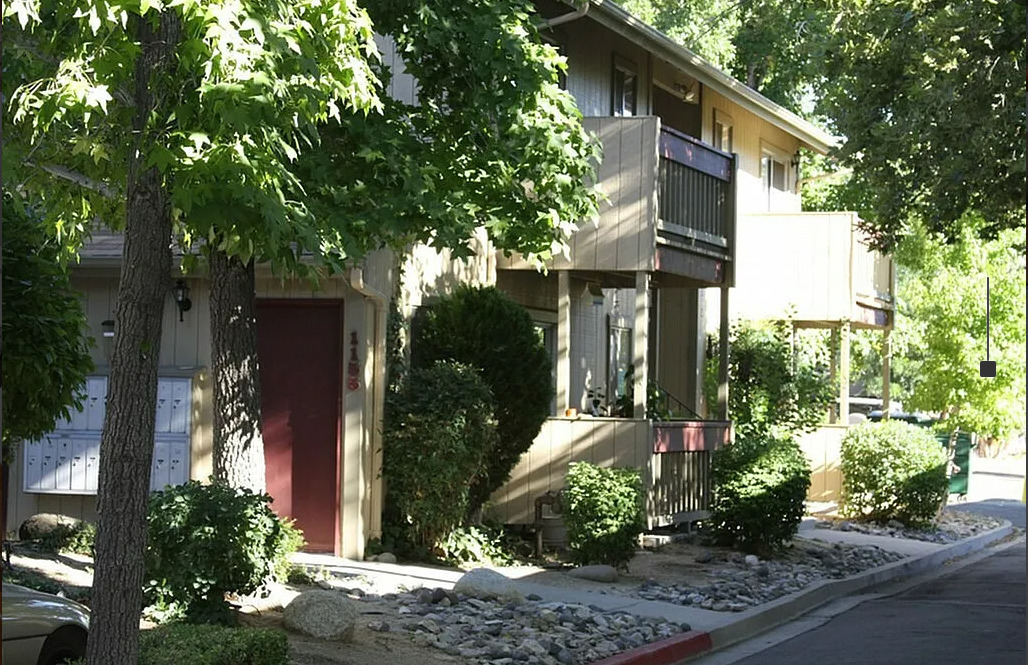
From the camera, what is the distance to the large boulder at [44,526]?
14.4 metres

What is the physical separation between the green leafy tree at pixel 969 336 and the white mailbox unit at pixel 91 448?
18520mm

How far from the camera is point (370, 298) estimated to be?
605 inches

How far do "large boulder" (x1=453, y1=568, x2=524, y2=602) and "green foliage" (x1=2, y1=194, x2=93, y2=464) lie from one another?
14.2 feet

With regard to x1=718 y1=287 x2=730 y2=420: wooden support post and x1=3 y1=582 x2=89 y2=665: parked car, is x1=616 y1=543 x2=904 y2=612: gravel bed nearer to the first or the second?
x1=718 y1=287 x2=730 y2=420: wooden support post

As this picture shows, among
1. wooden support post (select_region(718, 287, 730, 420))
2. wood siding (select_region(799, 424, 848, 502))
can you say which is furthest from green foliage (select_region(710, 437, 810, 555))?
wood siding (select_region(799, 424, 848, 502))

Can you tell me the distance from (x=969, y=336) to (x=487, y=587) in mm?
19326

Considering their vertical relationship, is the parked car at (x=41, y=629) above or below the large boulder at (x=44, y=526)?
above

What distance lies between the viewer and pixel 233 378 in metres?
12.1

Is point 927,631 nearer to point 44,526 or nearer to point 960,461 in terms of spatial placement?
point 44,526

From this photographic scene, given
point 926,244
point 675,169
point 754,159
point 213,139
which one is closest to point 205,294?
point 675,169

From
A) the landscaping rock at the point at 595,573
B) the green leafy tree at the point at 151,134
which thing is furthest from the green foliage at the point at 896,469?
the green leafy tree at the point at 151,134

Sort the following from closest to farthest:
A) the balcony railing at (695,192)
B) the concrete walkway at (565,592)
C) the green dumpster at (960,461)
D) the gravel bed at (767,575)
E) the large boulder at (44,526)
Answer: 1. the concrete walkway at (565,592)
2. the gravel bed at (767,575)
3. the large boulder at (44,526)
4. the balcony railing at (695,192)
5. the green dumpster at (960,461)

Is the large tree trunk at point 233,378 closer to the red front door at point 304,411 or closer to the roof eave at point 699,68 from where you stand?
the red front door at point 304,411

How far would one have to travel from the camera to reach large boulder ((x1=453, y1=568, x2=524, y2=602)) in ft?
42.3
